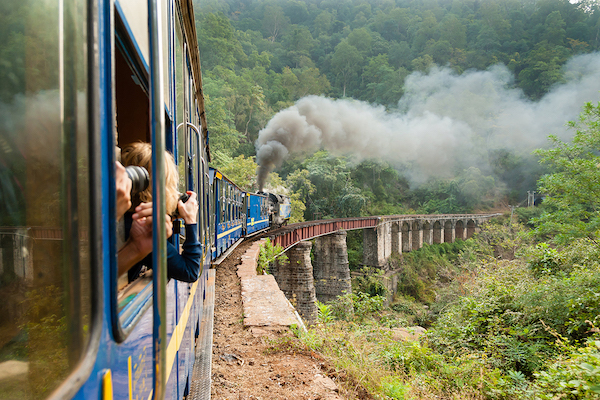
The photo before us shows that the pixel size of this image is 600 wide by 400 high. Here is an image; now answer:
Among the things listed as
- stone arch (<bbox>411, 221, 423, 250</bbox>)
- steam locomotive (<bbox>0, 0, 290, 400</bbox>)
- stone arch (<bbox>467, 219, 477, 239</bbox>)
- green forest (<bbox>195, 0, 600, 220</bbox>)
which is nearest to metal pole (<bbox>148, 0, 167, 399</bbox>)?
steam locomotive (<bbox>0, 0, 290, 400</bbox>)

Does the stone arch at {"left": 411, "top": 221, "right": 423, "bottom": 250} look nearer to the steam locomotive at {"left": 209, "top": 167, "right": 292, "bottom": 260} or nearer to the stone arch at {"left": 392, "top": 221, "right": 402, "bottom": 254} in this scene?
the stone arch at {"left": 392, "top": 221, "right": 402, "bottom": 254}

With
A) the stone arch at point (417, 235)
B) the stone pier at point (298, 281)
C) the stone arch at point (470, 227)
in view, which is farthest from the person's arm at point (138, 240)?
the stone arch at point (470, 227)

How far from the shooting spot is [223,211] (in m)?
8.70

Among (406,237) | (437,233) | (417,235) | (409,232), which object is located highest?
(409,232)

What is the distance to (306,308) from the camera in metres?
16.6

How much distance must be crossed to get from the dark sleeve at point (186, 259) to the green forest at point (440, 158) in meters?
2.70

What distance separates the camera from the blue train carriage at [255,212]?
1333cm

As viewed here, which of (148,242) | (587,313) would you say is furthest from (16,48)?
(587,313)

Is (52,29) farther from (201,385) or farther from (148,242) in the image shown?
(201,385)

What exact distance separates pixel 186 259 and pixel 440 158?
69856 millimetres

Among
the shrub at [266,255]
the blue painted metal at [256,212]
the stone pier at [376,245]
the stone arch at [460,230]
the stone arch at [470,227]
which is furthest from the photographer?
the stone arch at [470,227]

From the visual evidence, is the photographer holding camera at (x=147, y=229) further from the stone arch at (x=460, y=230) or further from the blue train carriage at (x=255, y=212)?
the stone arch at (x=460, y=230)

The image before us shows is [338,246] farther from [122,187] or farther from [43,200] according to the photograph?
[43,200]

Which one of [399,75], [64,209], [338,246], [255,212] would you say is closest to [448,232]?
[338,246]
